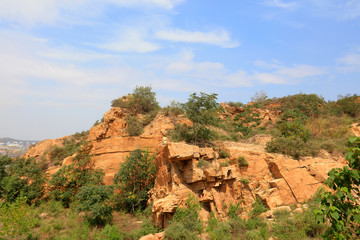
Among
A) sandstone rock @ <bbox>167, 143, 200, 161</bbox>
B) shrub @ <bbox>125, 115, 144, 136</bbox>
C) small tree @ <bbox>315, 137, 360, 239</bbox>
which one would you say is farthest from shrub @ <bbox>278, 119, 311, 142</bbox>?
small tree @ <bbox>315, 137, 360, 239</bbox>

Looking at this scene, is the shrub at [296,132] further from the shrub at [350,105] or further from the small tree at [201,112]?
the shrub at [350,105]

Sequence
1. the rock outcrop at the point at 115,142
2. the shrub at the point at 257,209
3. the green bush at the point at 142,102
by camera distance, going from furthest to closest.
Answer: the green bush at the point at 142,102 → the rock outcrop at the point at 115,142 → the shrub at the point at 257,209

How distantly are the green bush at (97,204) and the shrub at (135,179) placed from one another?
112cm

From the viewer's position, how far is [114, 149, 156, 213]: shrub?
1139cm

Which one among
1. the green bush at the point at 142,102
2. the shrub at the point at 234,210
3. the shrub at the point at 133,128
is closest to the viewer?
the shrub at the point at 234,210

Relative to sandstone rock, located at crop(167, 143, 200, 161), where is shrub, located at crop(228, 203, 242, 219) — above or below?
below

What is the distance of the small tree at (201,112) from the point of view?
479 inches

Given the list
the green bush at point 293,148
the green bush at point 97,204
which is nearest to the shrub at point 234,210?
the green bush at point 293,148

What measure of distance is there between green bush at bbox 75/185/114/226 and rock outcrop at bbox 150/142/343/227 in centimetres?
225

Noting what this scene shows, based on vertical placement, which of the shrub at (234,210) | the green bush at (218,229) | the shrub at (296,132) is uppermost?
the shrub at (296,132)

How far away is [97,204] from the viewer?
989cm

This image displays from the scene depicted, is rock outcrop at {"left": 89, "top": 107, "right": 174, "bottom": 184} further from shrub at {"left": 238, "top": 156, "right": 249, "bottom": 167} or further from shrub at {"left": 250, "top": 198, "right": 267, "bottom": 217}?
shrub at {"left": 250, "top": 198, "right": 267, "bottom": 217}

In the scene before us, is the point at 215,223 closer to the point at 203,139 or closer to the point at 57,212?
the point at 203,139

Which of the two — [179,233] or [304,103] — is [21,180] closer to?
[179,233]
